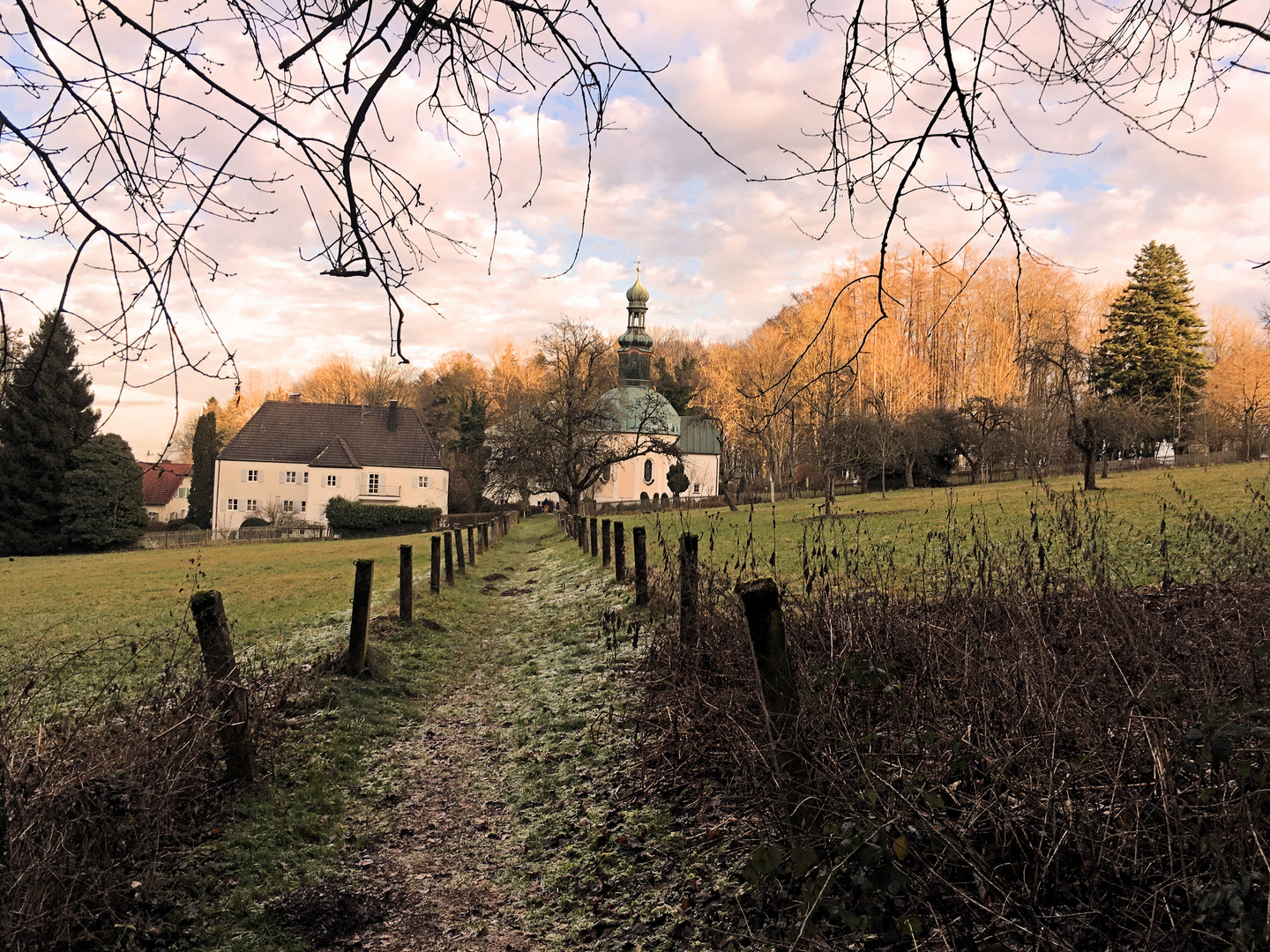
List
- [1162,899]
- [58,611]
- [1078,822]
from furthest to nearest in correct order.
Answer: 1. [58,611]
2. [1078,822]
3. [1162,899]

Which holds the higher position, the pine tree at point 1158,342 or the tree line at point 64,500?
the pine tree at point 1158,342

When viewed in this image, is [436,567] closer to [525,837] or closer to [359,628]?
[359,628]

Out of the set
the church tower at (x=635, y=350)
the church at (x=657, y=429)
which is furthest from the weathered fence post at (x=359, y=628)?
the church tower at (x=635, y=350)

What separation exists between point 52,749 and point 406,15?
3.81 meters

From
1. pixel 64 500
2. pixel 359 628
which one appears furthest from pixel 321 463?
pixel 359 628

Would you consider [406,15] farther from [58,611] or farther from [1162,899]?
[58,611]

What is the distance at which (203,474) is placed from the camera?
55.2 m

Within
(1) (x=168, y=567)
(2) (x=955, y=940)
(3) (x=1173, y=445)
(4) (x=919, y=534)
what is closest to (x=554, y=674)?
(2) (x=955, y=940)

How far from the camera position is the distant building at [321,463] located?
5350 cm

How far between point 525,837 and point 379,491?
5370cm

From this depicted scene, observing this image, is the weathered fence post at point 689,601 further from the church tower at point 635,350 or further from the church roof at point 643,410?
the church tower at point 635,350

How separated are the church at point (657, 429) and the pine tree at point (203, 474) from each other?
95.2 ft

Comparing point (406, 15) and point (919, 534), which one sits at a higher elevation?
point (406, 15)

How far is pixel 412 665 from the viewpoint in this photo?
8383 mm
